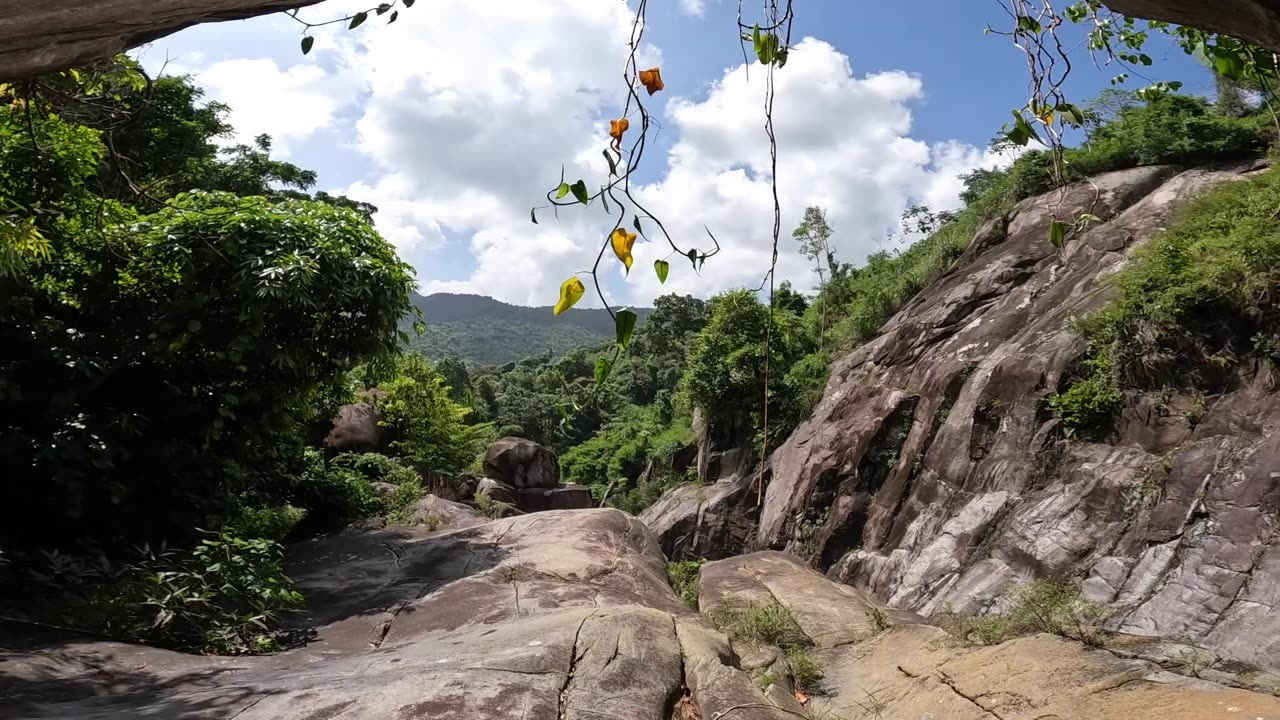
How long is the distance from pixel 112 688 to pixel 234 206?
209 inches

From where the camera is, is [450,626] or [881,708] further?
[450,626]

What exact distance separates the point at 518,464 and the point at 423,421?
8.56 m

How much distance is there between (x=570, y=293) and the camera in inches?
51.8

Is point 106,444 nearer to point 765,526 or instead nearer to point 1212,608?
point 1212,608

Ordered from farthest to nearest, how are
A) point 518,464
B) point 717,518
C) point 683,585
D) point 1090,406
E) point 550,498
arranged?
point 518,464 → point 550,498 → point 717,518 → point 683,585 → point 1090,406

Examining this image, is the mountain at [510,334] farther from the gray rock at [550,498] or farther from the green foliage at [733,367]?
the green foliage at [733,367]

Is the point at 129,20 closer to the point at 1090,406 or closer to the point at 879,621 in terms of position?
the point at 879,621

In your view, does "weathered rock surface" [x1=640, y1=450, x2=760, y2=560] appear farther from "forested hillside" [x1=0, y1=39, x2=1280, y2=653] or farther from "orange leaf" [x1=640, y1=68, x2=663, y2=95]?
"orange leaf" [x1=640, y1=68, x2=663, y2=95]

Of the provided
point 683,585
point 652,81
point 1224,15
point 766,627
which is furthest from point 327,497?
point 1224,15

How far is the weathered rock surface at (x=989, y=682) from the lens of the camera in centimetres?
421

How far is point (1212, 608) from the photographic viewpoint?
6.66 meters

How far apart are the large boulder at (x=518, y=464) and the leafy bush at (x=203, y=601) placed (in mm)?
19206

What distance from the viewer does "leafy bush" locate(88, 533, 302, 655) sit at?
5616 millimetres

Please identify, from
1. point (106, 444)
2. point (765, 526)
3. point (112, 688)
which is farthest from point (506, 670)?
point (765, 526)
